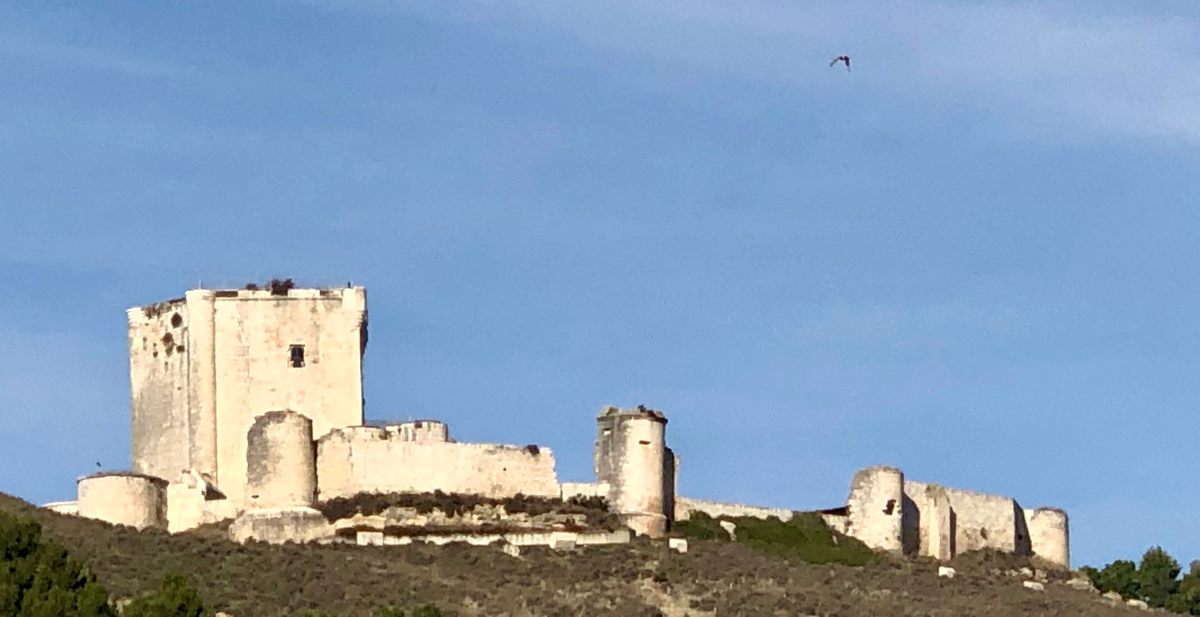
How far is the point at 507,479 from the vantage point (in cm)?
8688

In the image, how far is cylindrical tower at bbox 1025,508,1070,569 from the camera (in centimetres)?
9500

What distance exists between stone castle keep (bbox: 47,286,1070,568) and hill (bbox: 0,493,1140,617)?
126cm

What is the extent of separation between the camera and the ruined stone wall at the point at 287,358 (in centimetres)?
8744

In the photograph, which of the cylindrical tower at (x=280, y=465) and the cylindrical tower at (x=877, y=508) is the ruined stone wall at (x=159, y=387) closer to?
the cylindrical tower at (x=280, y=465)

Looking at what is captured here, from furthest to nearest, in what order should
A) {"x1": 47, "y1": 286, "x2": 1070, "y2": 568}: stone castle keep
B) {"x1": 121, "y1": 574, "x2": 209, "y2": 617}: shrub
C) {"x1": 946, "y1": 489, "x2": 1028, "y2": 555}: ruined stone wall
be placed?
{"x1": 946, "y1": 489, "x2": 1028, "y2": 555}: ruined stone wall → {"x1": 47, "y1": 286, "x2": 1070, "y2": 568}: stone castle keep → {"x1": 121, "y1": 574, "x2": 209, "y2": 617}: shrub

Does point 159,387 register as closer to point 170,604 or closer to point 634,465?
point 634,465

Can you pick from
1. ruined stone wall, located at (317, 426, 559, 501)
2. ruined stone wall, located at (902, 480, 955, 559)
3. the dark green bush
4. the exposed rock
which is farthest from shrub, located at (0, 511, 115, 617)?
the exposed rock

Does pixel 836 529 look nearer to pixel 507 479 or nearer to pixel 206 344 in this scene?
pixel 507 479

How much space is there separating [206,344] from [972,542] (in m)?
18.1

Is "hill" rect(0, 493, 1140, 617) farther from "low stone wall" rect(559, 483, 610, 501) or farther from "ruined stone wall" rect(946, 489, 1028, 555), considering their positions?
"ruined stone wall" rect(946, 489, 1028, 555)

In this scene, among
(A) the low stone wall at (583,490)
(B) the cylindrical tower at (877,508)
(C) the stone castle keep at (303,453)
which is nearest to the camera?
(C) the stone castle keep at (303,453)

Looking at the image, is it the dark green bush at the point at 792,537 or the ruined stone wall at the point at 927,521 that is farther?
the ruined stone wall at the point at 927,521

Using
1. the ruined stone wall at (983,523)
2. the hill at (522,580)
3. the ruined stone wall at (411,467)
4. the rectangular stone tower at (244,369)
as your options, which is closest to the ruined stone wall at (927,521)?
the ruined stone wall at (983,523)

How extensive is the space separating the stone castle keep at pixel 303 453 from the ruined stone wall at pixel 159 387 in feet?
0.10
